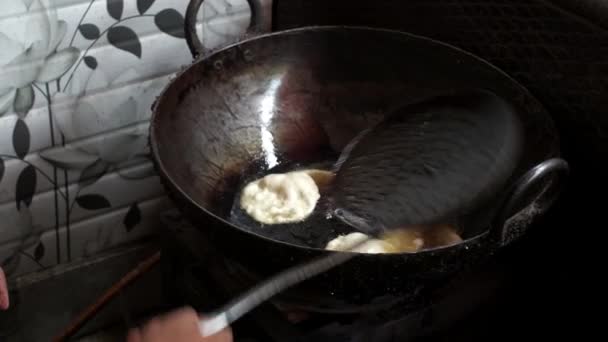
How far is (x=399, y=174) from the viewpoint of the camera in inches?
46.2

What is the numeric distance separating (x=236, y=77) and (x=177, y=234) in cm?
33

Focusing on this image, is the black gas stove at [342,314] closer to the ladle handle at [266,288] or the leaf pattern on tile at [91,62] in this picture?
the ladle handle at [266,288]

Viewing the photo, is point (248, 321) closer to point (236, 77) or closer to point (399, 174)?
point (399, 174)

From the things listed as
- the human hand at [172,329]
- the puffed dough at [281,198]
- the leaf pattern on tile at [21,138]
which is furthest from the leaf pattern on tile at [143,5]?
the human hand at [172,329]

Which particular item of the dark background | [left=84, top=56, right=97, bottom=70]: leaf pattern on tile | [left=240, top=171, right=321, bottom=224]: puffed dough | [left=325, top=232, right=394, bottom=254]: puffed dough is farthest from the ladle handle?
[left=84, top=56, right=97, bottom=70]: leaf pattern on tile

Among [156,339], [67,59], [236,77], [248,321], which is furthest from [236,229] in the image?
[67,59]

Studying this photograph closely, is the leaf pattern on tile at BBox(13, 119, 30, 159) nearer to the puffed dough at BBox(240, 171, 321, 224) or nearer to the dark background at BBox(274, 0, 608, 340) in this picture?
the puffed dough at BBox(240, 171, 321, 224)

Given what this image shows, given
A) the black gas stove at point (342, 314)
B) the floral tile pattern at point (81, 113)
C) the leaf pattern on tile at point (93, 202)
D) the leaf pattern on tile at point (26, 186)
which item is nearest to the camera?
the black gas stove at point (342, 314)

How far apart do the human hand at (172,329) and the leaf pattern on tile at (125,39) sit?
2.28 feet

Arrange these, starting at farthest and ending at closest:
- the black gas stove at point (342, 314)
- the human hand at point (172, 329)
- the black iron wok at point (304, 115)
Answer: the black gas stove at point (342, 314), the black iron wok at point (304, 115), the human hand at point (172, 329)

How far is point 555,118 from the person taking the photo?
1199mm

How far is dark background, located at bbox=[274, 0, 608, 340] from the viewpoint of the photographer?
1.12 metres

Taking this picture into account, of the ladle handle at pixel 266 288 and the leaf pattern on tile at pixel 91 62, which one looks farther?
the leaf pattern on tile at pixel 91 62

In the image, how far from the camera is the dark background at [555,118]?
1117 millimetres
